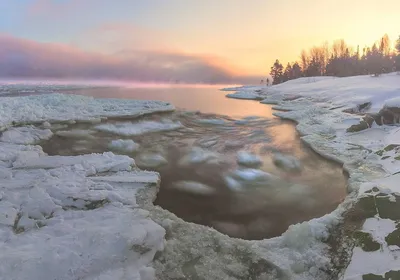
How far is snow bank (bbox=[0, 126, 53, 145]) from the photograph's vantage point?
33.8 ft

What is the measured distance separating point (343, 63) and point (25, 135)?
66.3m

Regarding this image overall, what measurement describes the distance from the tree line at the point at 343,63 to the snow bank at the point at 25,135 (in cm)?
4537

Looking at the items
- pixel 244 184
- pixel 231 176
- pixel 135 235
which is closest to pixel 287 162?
pixel 231 176

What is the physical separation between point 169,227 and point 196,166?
378cm

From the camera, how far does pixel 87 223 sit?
15.0ft

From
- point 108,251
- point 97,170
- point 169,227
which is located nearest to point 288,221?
point 169,227

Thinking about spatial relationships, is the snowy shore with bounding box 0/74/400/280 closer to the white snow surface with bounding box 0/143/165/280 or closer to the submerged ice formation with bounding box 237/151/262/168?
the white snow surface with bounding box 0/143/165/280

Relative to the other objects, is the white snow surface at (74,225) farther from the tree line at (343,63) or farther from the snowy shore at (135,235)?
the tree line at (343,63)

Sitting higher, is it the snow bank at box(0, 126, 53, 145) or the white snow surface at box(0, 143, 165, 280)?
the snow bank at box(0, 126, 53, 145)

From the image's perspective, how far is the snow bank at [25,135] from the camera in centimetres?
1030

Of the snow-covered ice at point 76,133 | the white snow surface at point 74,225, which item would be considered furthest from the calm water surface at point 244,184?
the white snow surface at point 74,225

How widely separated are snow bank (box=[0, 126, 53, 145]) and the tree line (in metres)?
45.4

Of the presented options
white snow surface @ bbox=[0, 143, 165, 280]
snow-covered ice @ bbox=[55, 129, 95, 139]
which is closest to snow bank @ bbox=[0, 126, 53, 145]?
snow-covered ice @ bbox=[55, 129, 95, 139]

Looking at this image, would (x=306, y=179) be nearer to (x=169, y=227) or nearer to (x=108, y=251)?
(x=169, y=227)
